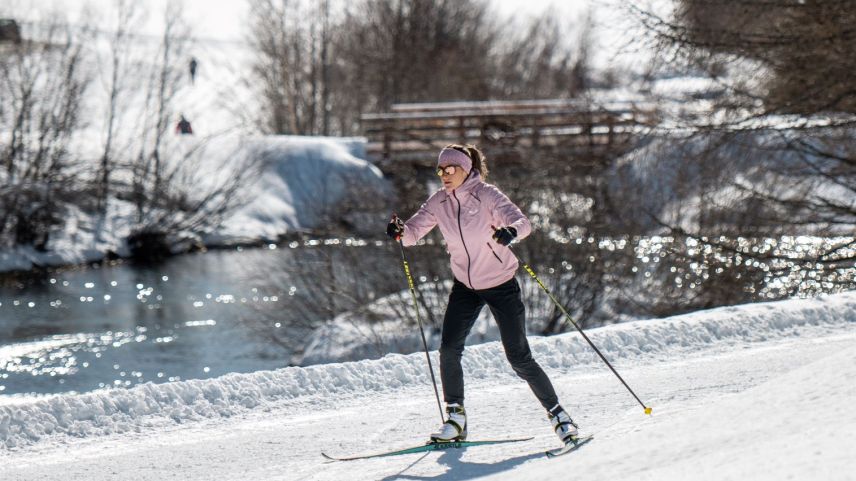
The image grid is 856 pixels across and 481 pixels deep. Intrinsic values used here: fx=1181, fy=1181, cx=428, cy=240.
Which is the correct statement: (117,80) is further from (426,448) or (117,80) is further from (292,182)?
(426,448)

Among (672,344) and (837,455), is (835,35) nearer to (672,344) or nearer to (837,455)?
(672,344)

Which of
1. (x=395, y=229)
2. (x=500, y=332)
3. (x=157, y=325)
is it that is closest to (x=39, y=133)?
(x=157, y=325)

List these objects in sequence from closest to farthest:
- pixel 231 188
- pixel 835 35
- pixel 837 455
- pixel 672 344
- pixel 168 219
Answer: pixel 837 455 < pixel 672 344 < pixel 835 35 < pixel 168 219 < pixel 231 188

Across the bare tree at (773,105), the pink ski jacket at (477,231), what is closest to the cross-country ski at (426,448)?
the pink ski jacket at (477,231)

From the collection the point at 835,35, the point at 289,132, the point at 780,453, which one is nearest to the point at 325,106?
the point at 289,132

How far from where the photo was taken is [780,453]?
4.15 m

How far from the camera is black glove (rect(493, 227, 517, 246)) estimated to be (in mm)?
5629

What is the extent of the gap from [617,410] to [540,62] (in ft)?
136

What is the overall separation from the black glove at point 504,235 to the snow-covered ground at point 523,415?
1.05 meters

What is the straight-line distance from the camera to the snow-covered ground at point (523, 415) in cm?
471

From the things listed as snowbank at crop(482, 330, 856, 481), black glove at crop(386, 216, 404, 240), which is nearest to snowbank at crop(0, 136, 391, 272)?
black glove at crop(386, 216, 404, 240)

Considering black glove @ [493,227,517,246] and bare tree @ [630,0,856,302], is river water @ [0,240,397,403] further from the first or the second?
black glove @ [493,227,517,246]

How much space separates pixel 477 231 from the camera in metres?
5.99

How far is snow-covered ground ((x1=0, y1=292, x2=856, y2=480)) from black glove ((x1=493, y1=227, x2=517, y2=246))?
1.05 m
